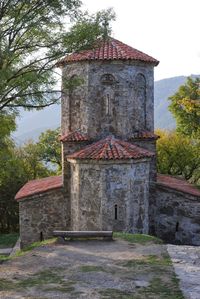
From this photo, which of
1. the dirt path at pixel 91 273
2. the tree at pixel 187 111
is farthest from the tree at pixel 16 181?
the dirt path at pixel 91 273

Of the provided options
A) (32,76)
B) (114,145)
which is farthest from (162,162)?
(32,76)

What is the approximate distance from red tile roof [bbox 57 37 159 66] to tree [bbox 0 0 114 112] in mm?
3777

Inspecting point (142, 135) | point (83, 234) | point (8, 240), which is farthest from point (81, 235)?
point (8, 240)

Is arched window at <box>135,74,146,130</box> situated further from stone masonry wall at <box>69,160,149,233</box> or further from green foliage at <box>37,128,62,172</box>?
green foliage at <box>37,128,62,172</box>

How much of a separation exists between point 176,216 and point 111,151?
15.2 ft

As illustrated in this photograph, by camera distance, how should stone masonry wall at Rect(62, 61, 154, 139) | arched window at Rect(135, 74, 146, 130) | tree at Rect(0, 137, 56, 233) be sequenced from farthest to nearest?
1. tree at Rect(0, 137, 56, 233)
2. arched window at Rect(135, 74, 146, 130)
3. stone masonry wall at Rect(62, 61, 154, 139)

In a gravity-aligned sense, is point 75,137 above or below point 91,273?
above

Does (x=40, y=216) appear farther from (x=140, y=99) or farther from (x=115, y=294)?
(x=115, y=294)

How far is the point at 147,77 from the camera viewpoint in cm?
1944

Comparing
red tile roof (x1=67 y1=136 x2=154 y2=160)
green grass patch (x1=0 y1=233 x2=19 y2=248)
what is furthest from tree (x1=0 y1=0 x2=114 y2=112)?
green grass patch (x1=0 y1=233 x2=19 y2=248)

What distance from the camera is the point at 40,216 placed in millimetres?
18891

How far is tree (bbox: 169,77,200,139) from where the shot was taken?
2886 centimetres

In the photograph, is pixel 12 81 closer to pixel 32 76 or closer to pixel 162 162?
pixel 32 76

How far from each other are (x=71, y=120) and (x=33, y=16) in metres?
7.17
